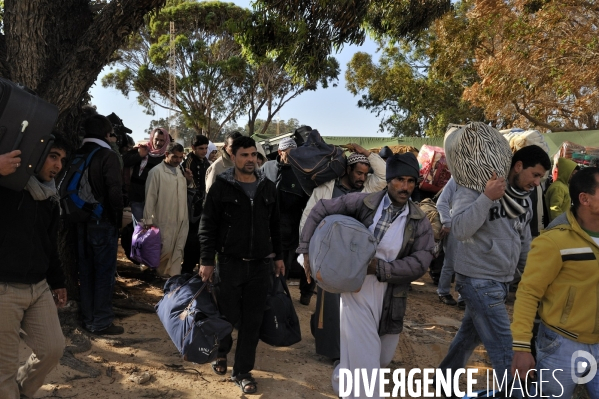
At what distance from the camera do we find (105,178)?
5.30 metres

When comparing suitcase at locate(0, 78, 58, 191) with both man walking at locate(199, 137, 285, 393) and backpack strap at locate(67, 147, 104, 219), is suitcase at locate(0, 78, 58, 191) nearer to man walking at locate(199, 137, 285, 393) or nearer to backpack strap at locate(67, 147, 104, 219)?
man walking at locate(199, 137, 285, 393)

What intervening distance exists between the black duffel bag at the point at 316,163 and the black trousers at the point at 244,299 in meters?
1.46

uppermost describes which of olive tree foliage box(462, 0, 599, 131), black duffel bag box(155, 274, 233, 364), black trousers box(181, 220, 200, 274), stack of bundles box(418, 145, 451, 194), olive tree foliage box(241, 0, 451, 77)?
olive tree foliage box(462, 0, 599, 131)

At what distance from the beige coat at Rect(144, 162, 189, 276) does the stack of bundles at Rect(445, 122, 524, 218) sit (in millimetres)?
3774

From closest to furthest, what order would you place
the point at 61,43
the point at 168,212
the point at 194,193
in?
1. the point at 61,43
2. the point at 168,212
3. the point at 194,193

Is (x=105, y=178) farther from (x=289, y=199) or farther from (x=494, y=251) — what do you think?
(x=494, y=251)

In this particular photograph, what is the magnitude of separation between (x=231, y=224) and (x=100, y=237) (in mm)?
1609

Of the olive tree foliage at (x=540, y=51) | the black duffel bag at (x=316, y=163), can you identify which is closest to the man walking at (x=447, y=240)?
the black duffel bag at (x=316, y=163)

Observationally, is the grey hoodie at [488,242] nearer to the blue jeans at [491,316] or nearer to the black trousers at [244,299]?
the blue jeans at [491,316]

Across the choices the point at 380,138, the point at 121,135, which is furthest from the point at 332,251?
the point at 380,138

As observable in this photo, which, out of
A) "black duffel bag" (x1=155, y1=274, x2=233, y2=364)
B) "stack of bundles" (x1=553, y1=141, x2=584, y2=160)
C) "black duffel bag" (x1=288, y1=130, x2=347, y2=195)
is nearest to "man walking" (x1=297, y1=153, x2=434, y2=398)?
"black duffel bag" (x1=155, y1=274, x2=233, y2=364)

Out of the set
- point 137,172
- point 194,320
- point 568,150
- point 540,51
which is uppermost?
point 540,51

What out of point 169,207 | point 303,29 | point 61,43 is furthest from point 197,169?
point 61,43

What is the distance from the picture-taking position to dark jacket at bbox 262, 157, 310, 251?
6.55 m
